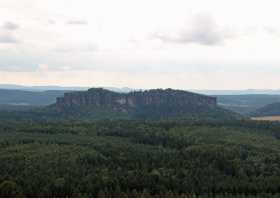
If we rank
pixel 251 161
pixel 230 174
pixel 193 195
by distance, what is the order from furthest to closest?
pixel 251 161 → pixel 230 174 → pixel 193 195

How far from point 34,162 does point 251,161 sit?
257 feet

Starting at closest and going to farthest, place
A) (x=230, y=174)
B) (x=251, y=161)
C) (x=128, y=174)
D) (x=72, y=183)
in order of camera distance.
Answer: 1. (x=72, y=183)
2. (x=128, y=174)
3. (x=230, y=174)
4. (x=251, y=161)

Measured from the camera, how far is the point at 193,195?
138m

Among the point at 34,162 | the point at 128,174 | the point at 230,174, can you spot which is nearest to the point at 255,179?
the point at 230,174

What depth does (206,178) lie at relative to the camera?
164875 mm

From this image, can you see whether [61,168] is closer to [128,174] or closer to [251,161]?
[128,174]

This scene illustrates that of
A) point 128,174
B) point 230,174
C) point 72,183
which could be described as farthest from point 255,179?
point 72,183

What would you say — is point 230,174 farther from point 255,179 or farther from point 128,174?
point 128,174

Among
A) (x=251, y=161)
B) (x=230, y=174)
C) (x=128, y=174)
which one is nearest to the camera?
(x=128, y=174)

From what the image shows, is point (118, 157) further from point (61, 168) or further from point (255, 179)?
point (255, 179)

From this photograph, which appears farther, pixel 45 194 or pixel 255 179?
pixel 255 179

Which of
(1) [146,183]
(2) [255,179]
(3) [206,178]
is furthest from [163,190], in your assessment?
(2) [255,179]

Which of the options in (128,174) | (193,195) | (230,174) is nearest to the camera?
(193,195)

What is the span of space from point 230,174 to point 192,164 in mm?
14037
